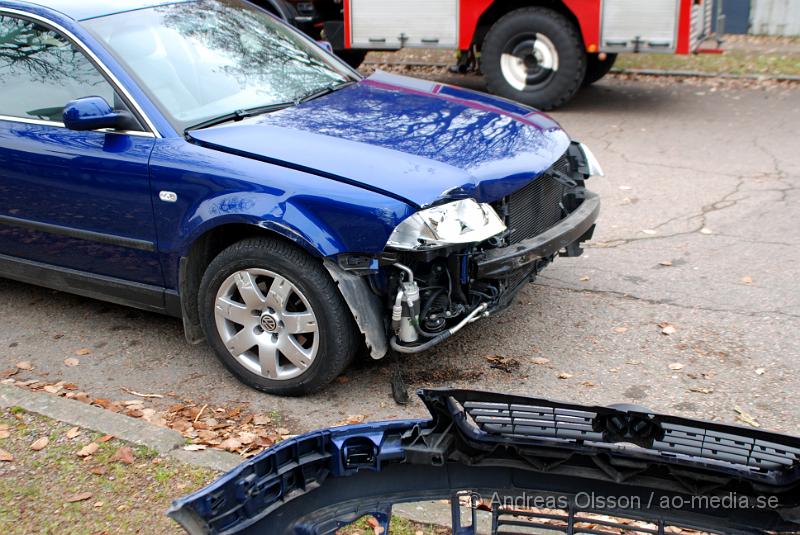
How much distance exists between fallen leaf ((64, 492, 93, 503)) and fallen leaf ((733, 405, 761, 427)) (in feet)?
9.26

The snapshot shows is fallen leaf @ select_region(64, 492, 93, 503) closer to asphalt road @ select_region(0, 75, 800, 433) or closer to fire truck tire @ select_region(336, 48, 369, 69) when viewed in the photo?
asphalt road @ select_region(0, 75, 800, 433)

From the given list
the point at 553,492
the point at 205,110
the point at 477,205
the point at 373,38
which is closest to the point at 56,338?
the point at 205,110

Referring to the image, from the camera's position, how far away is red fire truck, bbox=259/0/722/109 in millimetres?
9039

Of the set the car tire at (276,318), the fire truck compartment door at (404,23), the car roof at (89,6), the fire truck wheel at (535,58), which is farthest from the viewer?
the fire truck compartment door at (404,23)

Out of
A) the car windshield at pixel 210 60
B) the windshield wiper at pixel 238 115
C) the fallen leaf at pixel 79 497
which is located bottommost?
the fallen leaf at pixel 79 497

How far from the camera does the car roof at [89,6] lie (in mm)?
4473

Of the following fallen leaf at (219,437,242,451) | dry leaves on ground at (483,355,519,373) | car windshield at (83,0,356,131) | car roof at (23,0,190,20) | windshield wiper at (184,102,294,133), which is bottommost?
fallen leaf at (219,437,242,451)

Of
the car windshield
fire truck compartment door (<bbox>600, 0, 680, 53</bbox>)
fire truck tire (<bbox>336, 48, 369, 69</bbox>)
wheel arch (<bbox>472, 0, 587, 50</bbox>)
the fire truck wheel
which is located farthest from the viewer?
fire truck tire (<bbox>336, 48, 369, 69</bbox>)

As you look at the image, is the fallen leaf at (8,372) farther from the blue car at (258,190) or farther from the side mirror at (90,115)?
the side mirror at (90,115)

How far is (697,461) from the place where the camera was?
2375 mm

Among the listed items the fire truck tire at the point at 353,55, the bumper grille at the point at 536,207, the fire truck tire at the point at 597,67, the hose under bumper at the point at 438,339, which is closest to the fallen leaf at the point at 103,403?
the hose under bumper at the point at 438,339

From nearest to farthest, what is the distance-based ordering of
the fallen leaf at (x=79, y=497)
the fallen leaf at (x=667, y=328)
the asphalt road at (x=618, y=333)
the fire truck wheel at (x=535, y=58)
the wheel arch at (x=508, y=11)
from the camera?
the fallen leaf at (x=79, y=497) → the asphalt road at (x=618, y=333) → the fallen leaf at (x=667, y=328) → the wheel arch at (x=508, y=11) → the fire truck wheel at (x=535, y=58)

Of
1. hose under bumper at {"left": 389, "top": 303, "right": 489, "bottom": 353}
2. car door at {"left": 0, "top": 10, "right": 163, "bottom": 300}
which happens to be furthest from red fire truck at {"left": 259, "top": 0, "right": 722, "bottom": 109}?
hose under bumper at {"left": 389, "top": 303, "right": 489, "bottom": 353}

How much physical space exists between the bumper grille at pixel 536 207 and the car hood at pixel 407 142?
101 millimetres
